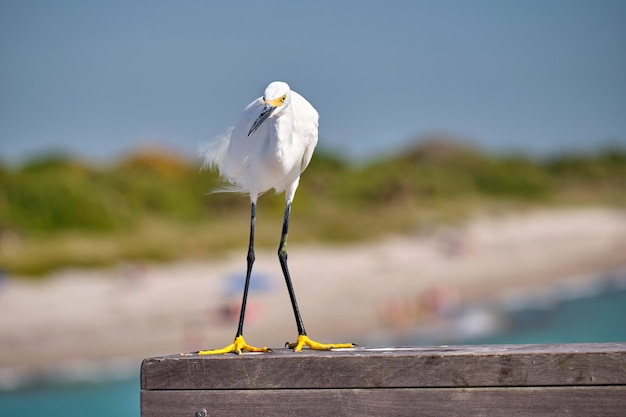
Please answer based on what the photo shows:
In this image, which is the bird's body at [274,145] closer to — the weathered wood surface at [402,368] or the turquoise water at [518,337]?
the weathered wood surface at [402,368]

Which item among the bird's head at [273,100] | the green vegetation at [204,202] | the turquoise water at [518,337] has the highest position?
the bird's head at [273,100]

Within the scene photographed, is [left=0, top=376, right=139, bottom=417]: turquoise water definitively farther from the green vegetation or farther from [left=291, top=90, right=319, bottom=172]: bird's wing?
[left=291, top=90, right=319, bottom=172]: bird's wing

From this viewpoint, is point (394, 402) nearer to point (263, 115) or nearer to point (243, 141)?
point (263, 115)

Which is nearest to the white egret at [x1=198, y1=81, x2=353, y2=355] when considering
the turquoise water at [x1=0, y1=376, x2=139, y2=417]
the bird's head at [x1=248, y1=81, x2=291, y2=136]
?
the bird's head at [x1=248, y1=81, x2=291, y2=136]

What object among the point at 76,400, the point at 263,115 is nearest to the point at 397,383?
the point at 263,115

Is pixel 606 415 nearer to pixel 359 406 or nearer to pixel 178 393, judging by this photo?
pixel 359 406

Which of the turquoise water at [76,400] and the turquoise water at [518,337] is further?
the turquoise water at [518,337]

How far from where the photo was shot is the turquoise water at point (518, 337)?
31.0ft

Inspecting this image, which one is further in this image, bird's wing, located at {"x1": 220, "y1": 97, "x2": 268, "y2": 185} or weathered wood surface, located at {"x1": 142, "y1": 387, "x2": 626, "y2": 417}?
bird's wing, located at {"x1": 220, "y1": 97, "x2": 268, "y2": 185}

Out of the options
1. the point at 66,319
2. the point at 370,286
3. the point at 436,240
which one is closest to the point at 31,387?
the point at 66,319

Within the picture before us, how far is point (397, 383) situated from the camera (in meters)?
2.85

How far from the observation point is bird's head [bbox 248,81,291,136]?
142 inches

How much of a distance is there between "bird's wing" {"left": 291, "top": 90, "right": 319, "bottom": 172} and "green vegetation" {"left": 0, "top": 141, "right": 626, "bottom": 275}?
457 inches

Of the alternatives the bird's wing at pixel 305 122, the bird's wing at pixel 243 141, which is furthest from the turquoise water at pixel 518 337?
the bird's wing at pixel 305 122
